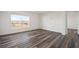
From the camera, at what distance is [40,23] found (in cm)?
222

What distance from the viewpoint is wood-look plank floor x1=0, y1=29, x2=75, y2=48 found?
211cm

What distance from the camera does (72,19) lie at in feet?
6.98

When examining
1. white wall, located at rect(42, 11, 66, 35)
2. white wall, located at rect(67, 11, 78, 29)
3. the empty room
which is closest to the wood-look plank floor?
the empty room

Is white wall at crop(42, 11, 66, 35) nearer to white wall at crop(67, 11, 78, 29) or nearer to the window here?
white wall at crop(67, 11, 78, 29)

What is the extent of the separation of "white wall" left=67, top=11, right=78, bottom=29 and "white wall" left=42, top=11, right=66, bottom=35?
11 centimetres

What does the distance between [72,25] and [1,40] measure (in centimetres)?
152

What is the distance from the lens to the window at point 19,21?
84.0 inches

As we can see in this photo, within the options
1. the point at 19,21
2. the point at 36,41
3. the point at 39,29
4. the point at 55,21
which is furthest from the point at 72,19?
the point at 19,21

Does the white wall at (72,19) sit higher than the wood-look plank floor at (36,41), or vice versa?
the white wall at (72,19)

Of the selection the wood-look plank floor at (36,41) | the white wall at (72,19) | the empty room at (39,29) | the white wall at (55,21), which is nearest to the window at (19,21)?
the empty room at (39,29)

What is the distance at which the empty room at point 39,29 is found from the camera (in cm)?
209

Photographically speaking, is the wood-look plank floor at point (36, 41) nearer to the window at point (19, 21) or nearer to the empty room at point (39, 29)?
the empty room at point (39, 29)
